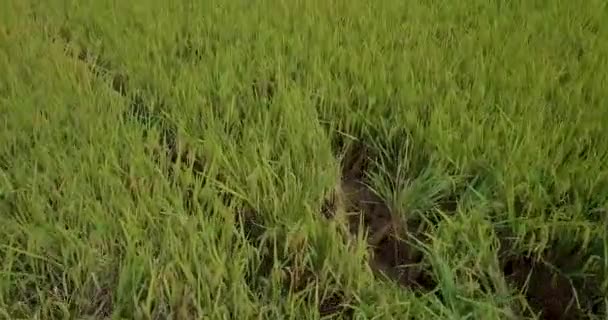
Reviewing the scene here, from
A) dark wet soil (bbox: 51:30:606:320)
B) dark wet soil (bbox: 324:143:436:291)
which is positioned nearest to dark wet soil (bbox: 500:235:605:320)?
dark wet soil (bbox: 51:30:606:320)

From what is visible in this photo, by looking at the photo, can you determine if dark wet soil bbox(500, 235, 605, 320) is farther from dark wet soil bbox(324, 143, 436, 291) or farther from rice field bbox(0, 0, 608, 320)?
dark wet soil bbox(324, 143, 436, 291)

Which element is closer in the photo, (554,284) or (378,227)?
(554,284)

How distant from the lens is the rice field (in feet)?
→ 3.44

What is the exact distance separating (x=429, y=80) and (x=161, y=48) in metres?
0.62

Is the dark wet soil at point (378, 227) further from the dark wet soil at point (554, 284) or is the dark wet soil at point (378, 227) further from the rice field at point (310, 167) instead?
the dark wet soil at point (554, 284)

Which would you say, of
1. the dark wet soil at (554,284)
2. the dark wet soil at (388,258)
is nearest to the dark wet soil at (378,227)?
the dark wet soil at (388,258)

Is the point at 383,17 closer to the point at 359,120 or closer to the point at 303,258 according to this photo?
the point at 359,120

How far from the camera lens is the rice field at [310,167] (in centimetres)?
105

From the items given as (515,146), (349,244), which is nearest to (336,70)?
(515,146)

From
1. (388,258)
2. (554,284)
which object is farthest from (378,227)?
(554,284)

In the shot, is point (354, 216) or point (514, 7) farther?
point (514, 7)

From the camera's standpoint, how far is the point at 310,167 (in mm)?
1247

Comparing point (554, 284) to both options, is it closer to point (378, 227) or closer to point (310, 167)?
point (378, 227)

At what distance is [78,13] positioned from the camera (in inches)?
74.1
